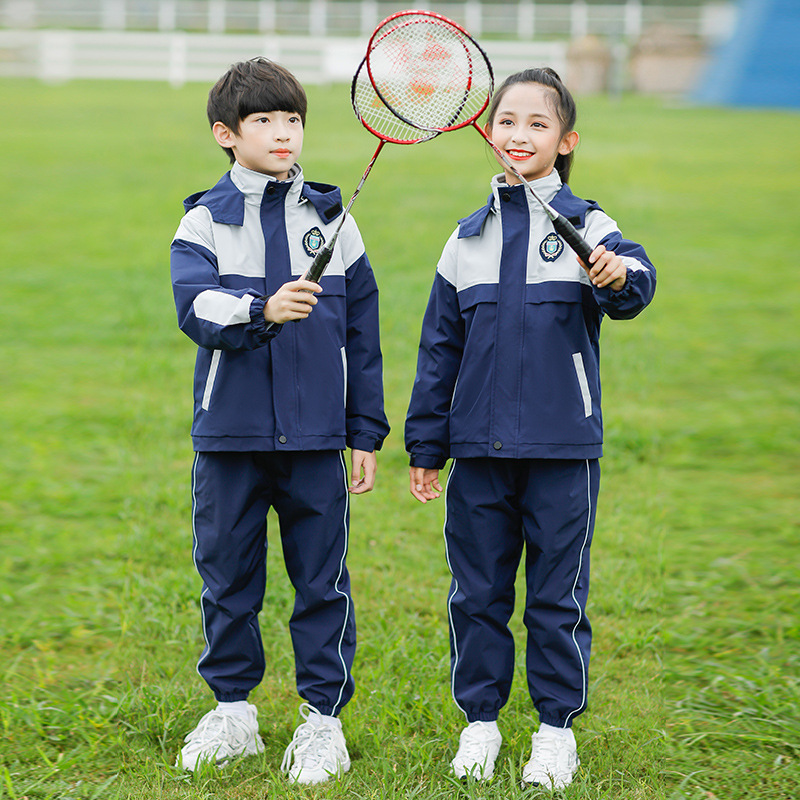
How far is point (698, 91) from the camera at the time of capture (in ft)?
82.1

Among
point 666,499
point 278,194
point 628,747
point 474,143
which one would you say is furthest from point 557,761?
point 474,143

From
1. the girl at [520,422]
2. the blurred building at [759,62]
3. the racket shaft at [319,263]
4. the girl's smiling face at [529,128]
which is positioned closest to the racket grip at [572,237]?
the girl at [520,422]

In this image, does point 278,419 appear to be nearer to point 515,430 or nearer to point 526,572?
point 515,430

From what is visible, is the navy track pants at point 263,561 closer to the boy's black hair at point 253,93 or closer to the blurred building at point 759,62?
the boy's black hair at point 253,93

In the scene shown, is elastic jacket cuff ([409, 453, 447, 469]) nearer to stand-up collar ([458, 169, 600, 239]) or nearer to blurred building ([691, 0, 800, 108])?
stand-up collar ([458, 169, 600, 239])

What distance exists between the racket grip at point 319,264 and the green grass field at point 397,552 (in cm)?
125

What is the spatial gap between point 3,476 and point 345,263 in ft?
9.02

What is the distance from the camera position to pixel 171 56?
2488 centimetres

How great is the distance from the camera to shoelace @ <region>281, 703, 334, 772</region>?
2.65 meters

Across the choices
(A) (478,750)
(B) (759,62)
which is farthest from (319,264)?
(B) (759,62)

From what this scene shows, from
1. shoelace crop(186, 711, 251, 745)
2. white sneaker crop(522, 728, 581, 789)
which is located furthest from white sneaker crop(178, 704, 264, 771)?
white sneaker crop(522, 728, 581, 789)

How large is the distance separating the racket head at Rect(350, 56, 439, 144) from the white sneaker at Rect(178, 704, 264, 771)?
156cm

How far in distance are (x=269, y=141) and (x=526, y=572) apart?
1271 mm

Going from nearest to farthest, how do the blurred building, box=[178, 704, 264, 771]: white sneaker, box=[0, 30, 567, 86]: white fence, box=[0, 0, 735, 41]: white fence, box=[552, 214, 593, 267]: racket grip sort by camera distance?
box=[552, 214, 593, 267]: racket grip → box=[178, 704, 264, 771]: white sneaker → the blurred building → box=[0, 30, 567, 86]: white fence → box=[0, 0, 735, 41]: white fence
